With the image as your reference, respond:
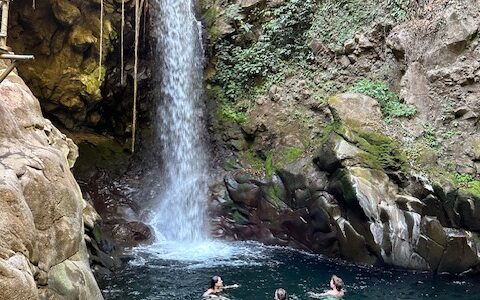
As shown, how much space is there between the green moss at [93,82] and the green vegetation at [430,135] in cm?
889

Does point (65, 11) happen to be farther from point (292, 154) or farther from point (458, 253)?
point (458, 253)

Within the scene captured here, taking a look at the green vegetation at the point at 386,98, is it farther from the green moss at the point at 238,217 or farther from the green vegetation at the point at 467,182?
the green moss at the point at 238,217

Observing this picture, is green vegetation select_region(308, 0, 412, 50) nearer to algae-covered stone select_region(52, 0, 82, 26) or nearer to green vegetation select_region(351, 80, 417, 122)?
green vegetation select_region(351, 80, 417, 122)

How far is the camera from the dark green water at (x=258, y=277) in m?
9.13

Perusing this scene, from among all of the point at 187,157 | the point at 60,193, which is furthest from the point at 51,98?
the point at 60,193

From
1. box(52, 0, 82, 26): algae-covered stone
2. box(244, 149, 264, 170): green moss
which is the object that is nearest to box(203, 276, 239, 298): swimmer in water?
box(244, 149, 264, 170): green moss

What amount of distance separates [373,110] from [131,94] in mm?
7385

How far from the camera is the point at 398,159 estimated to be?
11453mm

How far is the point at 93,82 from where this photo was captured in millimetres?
13406

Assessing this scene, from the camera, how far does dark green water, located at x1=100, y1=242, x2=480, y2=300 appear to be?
9.13 m

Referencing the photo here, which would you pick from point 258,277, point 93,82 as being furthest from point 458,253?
point 93,82

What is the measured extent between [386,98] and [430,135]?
61.2 inches

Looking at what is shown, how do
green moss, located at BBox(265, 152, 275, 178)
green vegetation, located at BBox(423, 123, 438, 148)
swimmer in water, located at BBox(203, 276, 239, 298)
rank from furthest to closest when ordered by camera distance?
green moss, located at BBox(265, 152, 275, 178) < green vegetation, located at BBox(423, 123, 438, 148) < swimmer in water, located at BBox(203, 276, 239, 298)

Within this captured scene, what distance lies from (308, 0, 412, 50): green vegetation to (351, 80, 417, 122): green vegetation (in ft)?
5.77
